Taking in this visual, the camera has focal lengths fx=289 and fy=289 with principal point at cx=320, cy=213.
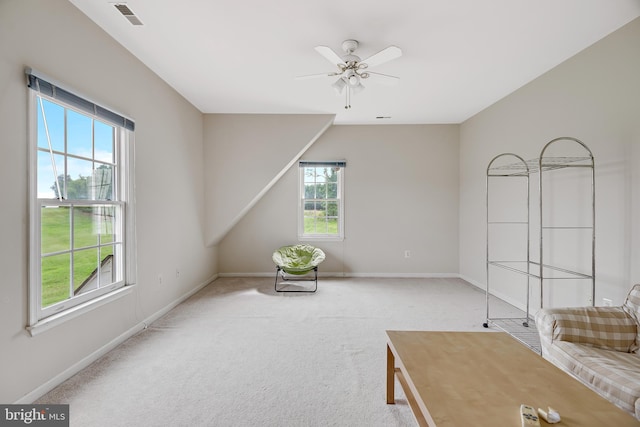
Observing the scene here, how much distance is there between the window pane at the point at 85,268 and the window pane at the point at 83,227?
0.06m

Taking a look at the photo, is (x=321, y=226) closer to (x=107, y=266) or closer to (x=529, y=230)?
(x=529, y=230)

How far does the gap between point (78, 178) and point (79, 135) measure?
32 cm

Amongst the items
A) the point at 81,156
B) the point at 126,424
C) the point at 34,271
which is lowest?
the point at 126,424

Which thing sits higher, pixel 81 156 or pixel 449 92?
pixel 449 92

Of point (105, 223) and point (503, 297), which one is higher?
point (105, 223)

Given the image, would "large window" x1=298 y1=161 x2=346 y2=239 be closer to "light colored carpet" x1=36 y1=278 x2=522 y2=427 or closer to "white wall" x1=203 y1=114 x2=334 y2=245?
"white wall" x1=203 y1=114 x2=334 y2=245

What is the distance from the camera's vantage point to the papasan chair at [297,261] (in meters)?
4.16

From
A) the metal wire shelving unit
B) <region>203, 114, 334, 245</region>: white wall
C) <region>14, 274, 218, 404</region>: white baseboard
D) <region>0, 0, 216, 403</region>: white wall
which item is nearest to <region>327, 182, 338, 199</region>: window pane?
<region>203, 114, 334, 245</region>: white wall

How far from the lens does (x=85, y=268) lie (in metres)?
2.23

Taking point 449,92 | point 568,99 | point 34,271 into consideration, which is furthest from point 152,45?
point 568,99

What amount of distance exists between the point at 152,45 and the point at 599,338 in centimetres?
394

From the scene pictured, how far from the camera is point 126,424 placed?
159cm

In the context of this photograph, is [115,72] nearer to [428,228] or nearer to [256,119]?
[256,119]

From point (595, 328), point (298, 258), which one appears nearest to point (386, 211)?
point (298, 258)
